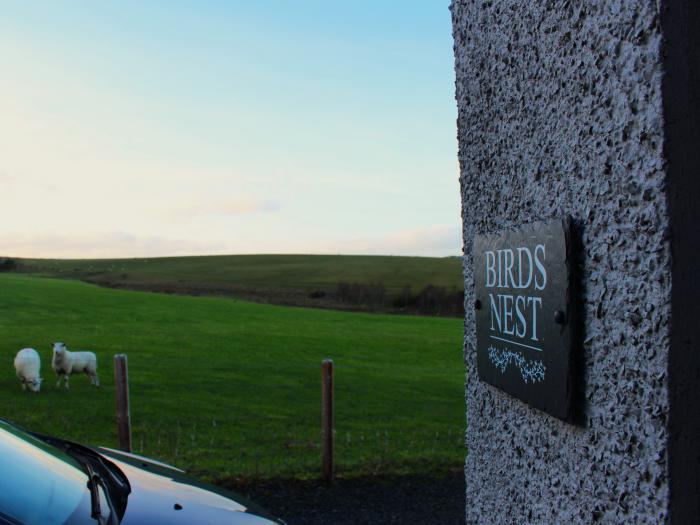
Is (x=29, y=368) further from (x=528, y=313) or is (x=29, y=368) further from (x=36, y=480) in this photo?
(x=528, y=313)

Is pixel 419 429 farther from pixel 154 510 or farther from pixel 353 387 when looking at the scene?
pixel 154 510

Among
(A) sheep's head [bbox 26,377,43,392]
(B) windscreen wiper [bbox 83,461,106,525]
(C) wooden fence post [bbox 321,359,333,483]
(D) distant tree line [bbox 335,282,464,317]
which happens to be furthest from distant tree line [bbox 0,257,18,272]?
(B) windscreen wiper [bbox 83,461,106,525]

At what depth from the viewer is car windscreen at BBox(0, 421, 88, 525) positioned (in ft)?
8.50

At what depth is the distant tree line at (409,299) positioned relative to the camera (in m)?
41.8

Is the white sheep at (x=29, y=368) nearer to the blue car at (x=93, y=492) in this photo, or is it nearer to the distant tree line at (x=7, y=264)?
the blue car at (x=93, y=492)

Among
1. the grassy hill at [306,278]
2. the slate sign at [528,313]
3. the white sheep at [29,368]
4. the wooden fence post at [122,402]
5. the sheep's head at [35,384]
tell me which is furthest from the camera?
the grassy hill at [306,278]

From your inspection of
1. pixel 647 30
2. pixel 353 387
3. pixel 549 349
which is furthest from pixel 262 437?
pixel 647 30

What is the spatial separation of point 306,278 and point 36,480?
55.5 m

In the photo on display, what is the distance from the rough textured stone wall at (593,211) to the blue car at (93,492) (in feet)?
5.04

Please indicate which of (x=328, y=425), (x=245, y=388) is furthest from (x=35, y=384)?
(x=328, y=425)

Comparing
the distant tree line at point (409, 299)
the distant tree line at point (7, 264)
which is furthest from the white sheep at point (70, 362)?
the distant tree line at point (7, 264)

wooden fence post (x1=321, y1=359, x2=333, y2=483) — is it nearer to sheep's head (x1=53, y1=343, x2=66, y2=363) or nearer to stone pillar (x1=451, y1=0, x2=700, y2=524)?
stone pillar (x1=451, y1=0, x2=700, y2=524)

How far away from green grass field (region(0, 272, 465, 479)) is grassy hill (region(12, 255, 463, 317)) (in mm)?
11472

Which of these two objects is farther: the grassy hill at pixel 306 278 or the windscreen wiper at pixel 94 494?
the grassy hill at pixel 306 278
